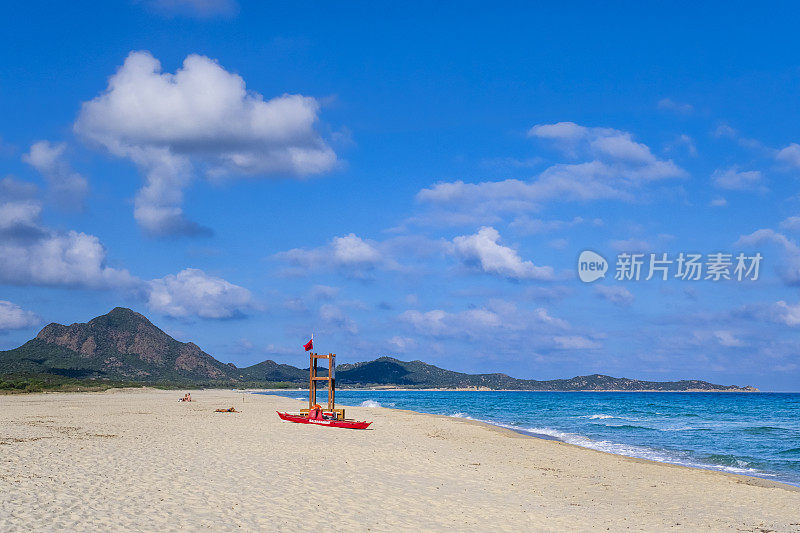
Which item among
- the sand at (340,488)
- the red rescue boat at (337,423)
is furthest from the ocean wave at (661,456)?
the red rescue boat at (337,423)

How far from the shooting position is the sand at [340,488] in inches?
491

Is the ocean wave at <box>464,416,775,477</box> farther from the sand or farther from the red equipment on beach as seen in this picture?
the red equipment on beach

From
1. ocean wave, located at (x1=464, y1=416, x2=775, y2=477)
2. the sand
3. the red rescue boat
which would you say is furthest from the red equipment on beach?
ocean wave, located at (x1=464, y1=416, x2=775, y2=477)

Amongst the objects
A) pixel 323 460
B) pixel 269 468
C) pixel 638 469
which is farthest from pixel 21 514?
pixel 638 469

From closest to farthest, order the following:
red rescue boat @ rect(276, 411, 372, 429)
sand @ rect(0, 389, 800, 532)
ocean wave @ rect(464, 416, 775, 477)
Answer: sand @ rect(0, 389, 800, 532), ocean wave @ rect(464, 416, 775, 477), red rescue boat @ rect(276, 411, 372, 429)

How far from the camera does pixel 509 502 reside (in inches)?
620

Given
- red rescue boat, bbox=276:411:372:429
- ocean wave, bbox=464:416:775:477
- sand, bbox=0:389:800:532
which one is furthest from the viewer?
red rescue boat, bbox=276:411:372:429

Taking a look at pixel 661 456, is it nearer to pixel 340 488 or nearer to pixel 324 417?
pixel 324 417

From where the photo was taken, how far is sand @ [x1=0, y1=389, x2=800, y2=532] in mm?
12461

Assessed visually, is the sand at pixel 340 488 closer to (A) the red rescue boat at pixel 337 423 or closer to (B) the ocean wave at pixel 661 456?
(B) the ocean wave at pixel 661 456

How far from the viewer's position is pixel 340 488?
1616 centimetres

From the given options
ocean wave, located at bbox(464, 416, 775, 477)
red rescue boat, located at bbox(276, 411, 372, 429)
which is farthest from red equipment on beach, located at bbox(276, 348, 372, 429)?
ocean wave, located at bbox(464, 416, 775, 477)

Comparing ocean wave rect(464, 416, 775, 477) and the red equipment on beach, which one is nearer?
ocean wave rect(464, 416, 775, 477)

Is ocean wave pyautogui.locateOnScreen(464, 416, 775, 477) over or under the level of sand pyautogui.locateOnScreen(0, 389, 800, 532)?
under
